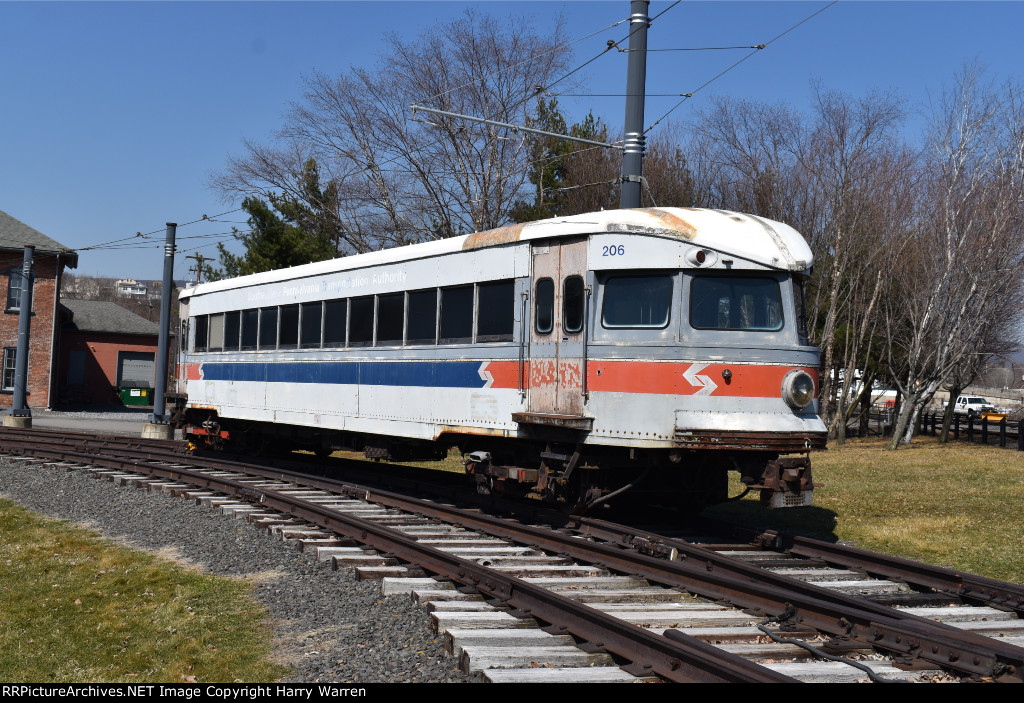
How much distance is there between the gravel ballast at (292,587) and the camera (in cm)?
577

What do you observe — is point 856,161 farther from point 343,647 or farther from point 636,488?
point 343,647

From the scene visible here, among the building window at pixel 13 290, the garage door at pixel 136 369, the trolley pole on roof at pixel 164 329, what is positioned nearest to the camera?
the trolley pole on roof at pixel 164 329

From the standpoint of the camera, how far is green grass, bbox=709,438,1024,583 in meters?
10.2

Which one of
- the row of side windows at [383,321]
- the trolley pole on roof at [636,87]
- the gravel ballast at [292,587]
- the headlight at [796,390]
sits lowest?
the gravel ballast at [292,587]

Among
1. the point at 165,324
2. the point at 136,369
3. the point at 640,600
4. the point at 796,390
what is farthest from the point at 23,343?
the point at 640,600

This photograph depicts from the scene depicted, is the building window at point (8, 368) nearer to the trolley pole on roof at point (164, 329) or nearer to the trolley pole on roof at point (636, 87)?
the trolley pole on roof at point (164, 329)

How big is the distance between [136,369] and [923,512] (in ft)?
139

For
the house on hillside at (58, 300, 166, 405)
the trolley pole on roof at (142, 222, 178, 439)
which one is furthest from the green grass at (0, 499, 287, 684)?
the house on hillside at (58, 300, 166, 405)

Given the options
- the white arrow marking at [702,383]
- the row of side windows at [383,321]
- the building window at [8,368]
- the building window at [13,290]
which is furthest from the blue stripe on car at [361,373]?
the building window at [13,290]

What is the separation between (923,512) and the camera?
511 inches

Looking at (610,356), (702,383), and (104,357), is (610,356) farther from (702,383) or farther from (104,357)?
(104,357)

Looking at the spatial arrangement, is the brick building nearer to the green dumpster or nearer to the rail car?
the green dumpster

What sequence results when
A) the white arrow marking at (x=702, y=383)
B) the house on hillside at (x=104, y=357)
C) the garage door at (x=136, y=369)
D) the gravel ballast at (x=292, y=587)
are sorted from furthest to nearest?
the garage door at (x=136, y=369) → the house on hillside at (x=104, y=357) → the white arrow marking at (x=702, y=383) → the gravel ballast at (x=292, y=587)
